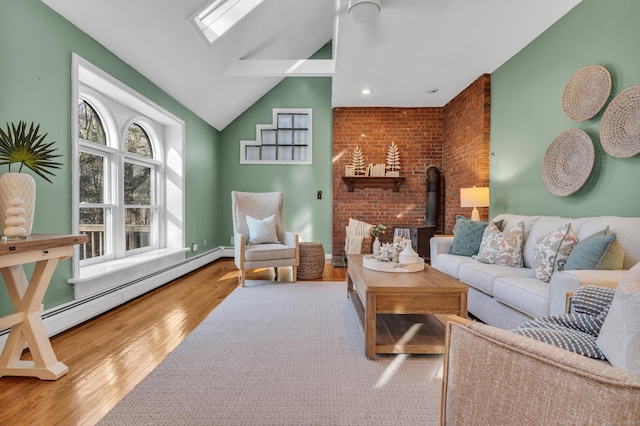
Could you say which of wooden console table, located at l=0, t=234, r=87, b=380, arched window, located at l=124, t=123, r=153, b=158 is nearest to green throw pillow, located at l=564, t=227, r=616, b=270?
wooden console table, located at l=0, t=234, r=87, b=380

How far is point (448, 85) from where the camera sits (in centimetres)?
455

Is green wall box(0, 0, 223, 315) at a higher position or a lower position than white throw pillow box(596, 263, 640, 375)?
higher

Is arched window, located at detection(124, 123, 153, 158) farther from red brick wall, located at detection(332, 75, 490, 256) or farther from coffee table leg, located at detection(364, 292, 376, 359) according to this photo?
coffee table leg, located at detection(364, 292, 376, 359)

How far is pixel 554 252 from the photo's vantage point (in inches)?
86.8

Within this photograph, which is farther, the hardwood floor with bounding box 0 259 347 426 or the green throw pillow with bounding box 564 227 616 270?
the green throw pillow with bounding box 564 227 616 270

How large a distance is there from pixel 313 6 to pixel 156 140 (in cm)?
277

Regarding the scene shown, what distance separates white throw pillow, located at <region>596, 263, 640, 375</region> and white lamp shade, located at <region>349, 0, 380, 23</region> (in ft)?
8.31

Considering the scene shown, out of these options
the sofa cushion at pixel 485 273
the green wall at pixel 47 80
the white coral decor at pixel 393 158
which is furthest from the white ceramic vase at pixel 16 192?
the white coral decor at pixel 393 158

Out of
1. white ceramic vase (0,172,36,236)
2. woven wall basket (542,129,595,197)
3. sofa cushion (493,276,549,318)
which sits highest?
woven wall basket (542,129,595,197)

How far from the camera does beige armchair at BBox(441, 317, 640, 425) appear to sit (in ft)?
1.96

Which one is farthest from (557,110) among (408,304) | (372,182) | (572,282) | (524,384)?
(524,384)

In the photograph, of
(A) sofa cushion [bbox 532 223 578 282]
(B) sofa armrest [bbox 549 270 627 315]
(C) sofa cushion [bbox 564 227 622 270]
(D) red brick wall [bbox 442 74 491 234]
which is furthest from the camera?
(D) red brick wall [bbox 442 74 491 234]

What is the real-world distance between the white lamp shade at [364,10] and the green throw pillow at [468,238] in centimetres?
214

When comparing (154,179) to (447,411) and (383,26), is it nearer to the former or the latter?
(383,26)
